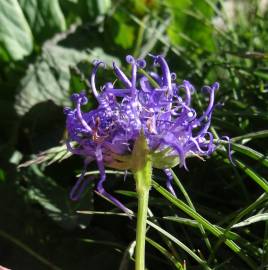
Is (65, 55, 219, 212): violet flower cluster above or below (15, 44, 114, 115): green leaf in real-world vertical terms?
above

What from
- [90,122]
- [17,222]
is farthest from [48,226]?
[90,122]

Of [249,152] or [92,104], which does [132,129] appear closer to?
[249,152]

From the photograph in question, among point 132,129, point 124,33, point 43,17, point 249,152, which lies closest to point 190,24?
point 124,33

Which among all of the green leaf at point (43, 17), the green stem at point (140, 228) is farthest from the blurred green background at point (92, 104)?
the green stem at point (140, 228)

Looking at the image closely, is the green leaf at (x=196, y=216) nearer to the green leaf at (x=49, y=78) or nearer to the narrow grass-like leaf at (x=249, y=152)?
the narrow grass-like leaf at (x=249, y=152)

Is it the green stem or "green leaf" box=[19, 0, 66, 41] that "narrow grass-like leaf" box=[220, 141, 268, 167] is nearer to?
the green stem

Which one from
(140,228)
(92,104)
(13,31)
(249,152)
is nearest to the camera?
(140,228)

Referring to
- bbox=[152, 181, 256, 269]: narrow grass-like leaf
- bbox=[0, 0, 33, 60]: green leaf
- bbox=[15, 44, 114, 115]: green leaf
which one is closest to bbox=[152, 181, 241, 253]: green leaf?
bbox=[152, 181, 256, 269]: narrow grass-like leaf
